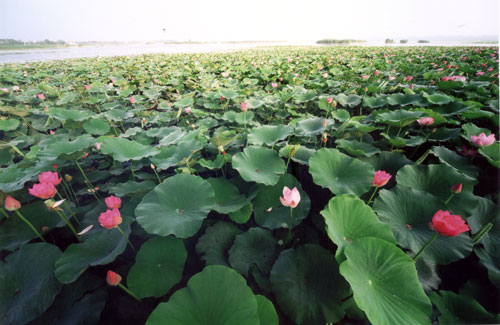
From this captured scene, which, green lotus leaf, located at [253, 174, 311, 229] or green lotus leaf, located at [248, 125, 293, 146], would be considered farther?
green lotus leaf, located at [248, 125, 293, 146]

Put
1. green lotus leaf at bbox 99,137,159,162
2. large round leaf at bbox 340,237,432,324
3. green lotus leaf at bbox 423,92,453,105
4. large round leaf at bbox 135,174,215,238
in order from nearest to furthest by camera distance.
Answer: large round leaf at bbox 340,237,432,324
large round leaf at bbox 135,174,215,238
green lotus leaf at bbox 99,137,159,162
green lotus leaf at bbox 423,92,453,105

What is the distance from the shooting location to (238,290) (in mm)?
743

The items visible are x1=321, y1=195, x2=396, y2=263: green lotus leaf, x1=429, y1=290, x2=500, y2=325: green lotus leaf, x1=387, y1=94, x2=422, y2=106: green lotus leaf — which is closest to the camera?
x1=429, y1=290, x2=500, y2=325: green lotus leaf

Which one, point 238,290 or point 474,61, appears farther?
point 474,61

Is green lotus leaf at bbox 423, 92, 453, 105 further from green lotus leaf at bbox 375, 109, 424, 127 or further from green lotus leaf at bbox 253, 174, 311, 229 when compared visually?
green lotus leaf at bbox 253, 174, 311, 229

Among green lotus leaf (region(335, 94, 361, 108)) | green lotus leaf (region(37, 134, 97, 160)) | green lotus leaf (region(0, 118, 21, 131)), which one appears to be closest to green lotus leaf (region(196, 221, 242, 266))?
green lotus leaf (region(37, 134, 97, 160))

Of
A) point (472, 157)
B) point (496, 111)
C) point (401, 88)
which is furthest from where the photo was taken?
point (401, 88)

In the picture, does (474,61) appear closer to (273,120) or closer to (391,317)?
(273,120)

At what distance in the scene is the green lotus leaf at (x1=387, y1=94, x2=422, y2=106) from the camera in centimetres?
211

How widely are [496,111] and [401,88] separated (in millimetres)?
1218

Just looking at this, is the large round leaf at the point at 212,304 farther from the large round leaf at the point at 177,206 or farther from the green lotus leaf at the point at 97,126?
the green lotus leaf at the point at 97,126

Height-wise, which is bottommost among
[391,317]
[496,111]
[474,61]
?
[391,317]

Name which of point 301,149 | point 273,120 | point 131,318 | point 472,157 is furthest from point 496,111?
point 131,318

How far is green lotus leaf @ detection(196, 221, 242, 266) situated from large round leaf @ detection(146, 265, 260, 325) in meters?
0.32
